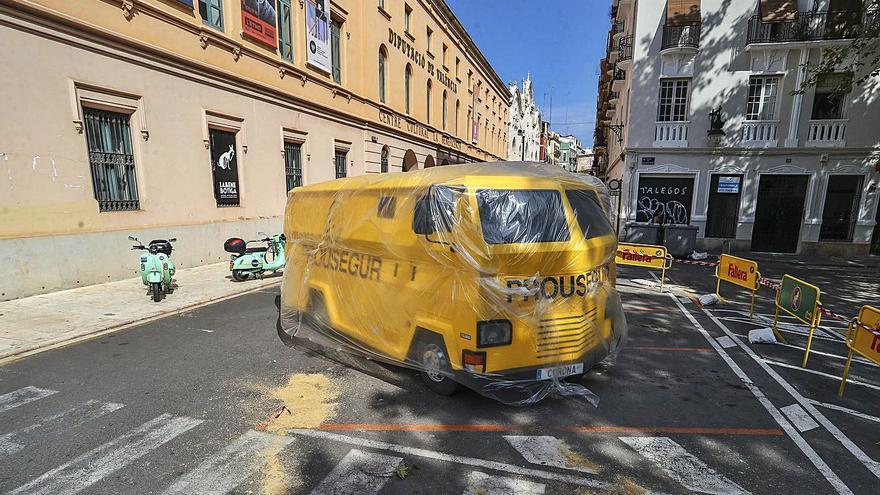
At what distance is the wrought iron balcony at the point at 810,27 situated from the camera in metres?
13.7

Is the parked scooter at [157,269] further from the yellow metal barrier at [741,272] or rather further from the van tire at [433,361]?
the yellow metal barrier at [741,272]

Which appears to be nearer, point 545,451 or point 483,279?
point 545,451

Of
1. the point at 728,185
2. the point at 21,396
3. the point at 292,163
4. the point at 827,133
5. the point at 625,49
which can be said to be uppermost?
the point at 625,49

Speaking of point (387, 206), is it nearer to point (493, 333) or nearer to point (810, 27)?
point (493, 333)

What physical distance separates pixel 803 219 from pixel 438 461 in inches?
733

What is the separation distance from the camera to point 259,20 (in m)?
12.4

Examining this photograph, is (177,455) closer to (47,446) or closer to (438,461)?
(47,446)

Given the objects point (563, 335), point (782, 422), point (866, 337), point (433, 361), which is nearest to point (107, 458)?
point (433, 361)

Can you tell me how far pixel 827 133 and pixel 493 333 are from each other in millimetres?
18352

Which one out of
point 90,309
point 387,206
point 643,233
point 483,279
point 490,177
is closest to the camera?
point 483,279

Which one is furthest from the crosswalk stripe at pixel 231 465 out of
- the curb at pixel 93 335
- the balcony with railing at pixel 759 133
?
the balcony with railing at pixel 759 133

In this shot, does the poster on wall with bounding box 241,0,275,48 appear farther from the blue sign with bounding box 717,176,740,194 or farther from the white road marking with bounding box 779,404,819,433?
the blue sign with bounding box 717,176,740,194

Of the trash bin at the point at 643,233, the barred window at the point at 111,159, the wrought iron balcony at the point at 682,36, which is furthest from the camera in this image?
the wrought iron balcony at the point at 682,36

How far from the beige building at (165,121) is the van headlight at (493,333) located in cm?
908
